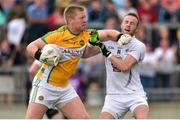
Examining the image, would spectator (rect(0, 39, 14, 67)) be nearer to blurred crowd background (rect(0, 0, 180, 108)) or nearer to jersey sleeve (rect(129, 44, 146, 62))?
blurred crowd background (rect(0, 0, 180, 108))

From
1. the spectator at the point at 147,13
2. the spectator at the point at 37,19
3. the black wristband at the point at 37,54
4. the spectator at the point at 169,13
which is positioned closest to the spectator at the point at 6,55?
the spectator at the point at 37,19

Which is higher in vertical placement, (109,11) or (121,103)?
(109,11)

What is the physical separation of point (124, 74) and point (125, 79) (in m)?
0.07

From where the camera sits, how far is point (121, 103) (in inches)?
391

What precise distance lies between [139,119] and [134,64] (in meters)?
0.82

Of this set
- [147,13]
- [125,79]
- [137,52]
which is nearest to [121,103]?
[125,79]

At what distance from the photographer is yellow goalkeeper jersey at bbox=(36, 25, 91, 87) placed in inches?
385

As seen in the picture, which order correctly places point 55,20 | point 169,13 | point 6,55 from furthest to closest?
1. point 169,13
2. point 55,20
3. point 6,55

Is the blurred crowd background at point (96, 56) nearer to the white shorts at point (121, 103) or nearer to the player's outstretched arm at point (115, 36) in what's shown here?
the white shorts at point (121, 103)

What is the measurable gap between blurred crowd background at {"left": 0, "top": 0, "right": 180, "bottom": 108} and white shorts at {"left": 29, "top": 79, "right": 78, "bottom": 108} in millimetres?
6229

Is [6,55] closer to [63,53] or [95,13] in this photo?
[95,13]

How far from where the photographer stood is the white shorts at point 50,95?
9781 millimetres

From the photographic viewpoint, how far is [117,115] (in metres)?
Answer: 9.93

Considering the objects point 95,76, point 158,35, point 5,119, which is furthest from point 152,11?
point 5,119
